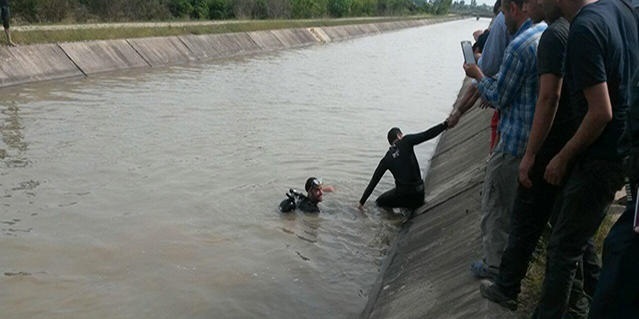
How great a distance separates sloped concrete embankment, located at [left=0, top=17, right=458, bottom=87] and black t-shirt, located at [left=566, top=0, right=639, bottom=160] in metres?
17.0

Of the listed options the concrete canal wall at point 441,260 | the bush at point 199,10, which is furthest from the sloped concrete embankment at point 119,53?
the concrete canal wall at point 441,260

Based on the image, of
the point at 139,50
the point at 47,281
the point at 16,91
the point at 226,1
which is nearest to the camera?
the point at 47,281

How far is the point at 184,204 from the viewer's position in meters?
8.51

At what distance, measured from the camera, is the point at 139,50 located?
81.5 ft

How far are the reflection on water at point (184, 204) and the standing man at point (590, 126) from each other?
2.72m

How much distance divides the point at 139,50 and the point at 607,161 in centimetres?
2379

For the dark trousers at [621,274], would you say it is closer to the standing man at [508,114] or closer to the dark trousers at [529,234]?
the dark trousers at [529,234]

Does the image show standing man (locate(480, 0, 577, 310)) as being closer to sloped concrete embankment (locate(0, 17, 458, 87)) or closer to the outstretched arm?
the outstretched arm

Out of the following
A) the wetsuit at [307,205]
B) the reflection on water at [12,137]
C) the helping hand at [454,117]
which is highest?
the helping hand at [454,117]

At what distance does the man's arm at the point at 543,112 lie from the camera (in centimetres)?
357

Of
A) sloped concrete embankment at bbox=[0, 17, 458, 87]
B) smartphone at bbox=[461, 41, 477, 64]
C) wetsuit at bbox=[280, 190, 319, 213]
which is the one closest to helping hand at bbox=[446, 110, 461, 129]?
smartphone at bbox=[461, 41, 477, 64]

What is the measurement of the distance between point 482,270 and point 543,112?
1.63m

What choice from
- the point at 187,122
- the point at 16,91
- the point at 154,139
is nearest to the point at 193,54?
the point at 16,91

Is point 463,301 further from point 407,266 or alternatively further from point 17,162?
point 17,162
